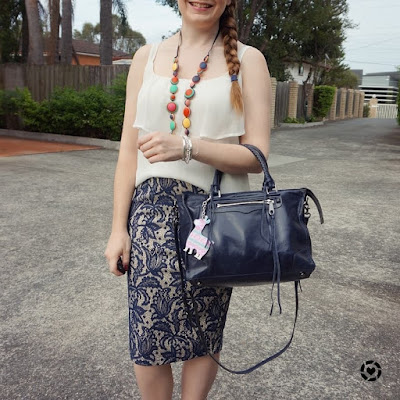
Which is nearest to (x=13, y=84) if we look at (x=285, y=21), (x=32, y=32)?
(x=32, y=32)

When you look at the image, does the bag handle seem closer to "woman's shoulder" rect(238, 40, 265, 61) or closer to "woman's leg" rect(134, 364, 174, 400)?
"woman's shoulder" rect(238, 40, 265, 61)

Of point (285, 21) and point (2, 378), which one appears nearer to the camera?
point (2, 378)

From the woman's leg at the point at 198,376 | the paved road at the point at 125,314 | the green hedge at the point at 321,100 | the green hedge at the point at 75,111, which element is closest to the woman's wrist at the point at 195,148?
the woman's leg at the point at 198,376

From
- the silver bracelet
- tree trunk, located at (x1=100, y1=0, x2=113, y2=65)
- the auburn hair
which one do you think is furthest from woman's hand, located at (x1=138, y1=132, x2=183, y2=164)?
tree trunk, located at (x1=100, y1=0, x2=113, y2=65)

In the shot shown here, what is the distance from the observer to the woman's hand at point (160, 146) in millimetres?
1262

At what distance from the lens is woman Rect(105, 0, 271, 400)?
1453 millimetres

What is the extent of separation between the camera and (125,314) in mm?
3199

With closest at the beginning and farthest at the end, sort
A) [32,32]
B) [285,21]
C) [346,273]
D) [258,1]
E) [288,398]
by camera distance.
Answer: [288,398] → [346,273] → [32,32] → [258,1] → [285,21]

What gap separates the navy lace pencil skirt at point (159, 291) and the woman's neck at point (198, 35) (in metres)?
0.48

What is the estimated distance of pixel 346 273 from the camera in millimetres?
4023

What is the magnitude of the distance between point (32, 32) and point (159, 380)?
17.3 meters

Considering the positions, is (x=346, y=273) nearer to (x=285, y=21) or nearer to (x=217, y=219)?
(x=217, y=219)

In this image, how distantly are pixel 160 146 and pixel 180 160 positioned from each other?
0.21 meters

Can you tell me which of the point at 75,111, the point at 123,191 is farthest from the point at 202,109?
the point at 75,111
